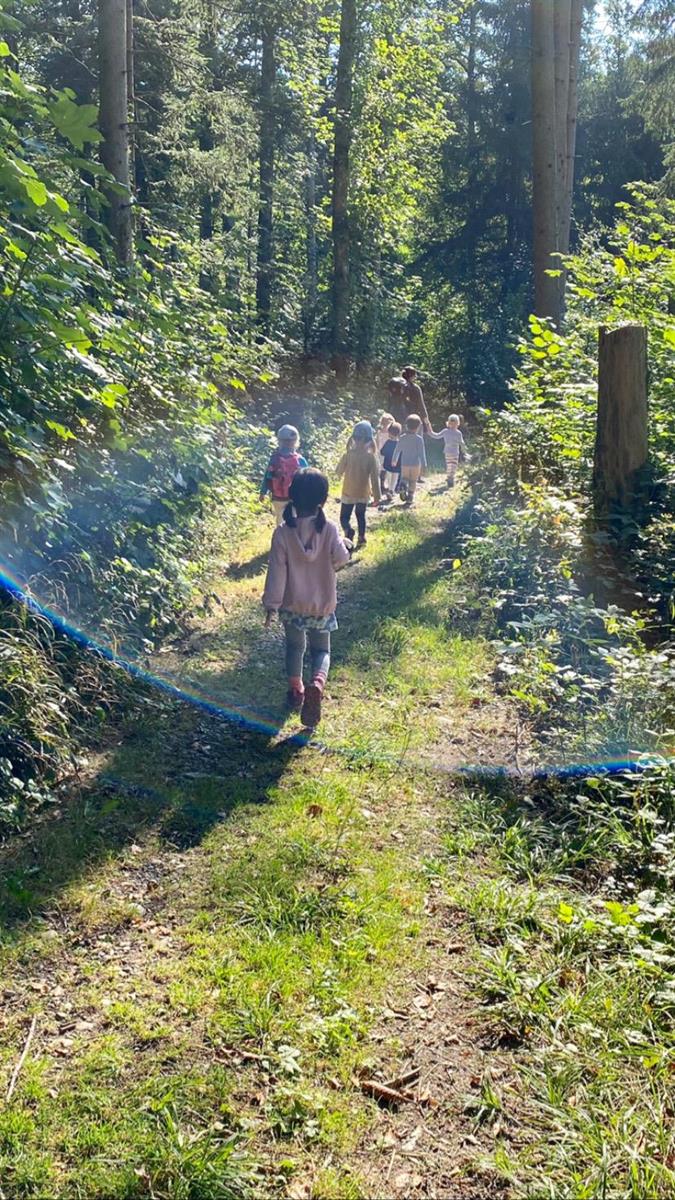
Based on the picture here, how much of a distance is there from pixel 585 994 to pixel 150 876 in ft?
7.13

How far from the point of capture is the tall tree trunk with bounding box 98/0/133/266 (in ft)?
32.0

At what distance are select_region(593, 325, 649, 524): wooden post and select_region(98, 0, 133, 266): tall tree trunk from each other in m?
5.36

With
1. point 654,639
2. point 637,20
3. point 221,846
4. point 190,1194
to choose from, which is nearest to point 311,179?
point 637,20

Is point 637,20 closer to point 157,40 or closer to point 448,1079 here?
point 157,40

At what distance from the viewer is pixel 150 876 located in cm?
445

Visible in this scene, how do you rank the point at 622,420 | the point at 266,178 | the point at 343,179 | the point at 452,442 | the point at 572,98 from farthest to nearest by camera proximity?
the point at 266,178 < the point at 343,179 < the point at 452,442 < the point at 572,98 < the point at 622,420

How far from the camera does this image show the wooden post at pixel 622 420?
830cm

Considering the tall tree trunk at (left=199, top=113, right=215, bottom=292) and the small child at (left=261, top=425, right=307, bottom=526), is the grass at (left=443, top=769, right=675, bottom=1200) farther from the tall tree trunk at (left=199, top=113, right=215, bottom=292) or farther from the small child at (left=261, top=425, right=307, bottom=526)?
the tall tree trunk at (left=199, top=113, right=215, bottom=292)

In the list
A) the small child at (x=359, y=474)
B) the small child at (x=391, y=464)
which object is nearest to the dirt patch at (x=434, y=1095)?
the small child at (x=359, y=474)

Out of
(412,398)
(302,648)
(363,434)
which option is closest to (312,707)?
(302,648)

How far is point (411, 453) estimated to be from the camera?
14508mm

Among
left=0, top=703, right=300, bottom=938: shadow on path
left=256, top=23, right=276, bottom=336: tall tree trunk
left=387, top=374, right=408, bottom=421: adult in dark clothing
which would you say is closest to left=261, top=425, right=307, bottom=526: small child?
left=0, top=703, right=300, bottom=938: shadow on path

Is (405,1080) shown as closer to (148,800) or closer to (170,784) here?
(148,800)

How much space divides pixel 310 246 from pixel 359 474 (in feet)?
68.6
